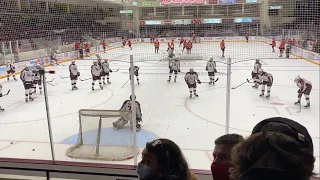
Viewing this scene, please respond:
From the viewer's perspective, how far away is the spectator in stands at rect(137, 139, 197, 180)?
95cm

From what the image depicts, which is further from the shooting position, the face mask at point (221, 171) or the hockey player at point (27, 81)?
the hockey player at point (27, 81)

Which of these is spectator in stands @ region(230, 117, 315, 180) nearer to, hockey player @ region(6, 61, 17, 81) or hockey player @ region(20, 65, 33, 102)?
hockey player @ region(20, 65, 33, 102)

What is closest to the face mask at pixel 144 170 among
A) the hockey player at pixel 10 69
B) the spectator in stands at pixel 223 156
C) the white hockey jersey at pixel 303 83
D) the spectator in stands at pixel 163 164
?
the spectator in stands at pixel 163 164

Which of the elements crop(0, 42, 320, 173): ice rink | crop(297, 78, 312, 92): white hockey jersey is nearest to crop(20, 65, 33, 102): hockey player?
crop(0, 42, 320, 173): ice rink

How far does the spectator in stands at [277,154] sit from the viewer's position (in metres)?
0.55

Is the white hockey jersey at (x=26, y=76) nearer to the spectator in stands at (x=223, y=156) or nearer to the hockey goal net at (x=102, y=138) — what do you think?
the hockey goal net at (x=102, y=138)

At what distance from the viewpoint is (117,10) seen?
5.89m

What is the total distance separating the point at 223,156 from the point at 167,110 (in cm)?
500

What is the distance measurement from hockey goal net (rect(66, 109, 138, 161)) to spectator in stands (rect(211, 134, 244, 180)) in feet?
7.39

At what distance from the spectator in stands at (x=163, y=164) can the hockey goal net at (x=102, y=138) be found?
2.35m

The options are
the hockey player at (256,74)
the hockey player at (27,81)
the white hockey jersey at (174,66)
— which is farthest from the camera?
the white hockey jersey at (174,66)

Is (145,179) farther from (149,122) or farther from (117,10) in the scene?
(117,10)

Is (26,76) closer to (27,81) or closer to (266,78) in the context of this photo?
(27,81)

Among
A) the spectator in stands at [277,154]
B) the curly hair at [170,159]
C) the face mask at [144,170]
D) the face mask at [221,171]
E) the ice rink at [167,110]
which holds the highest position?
the spectator in stands at [277,154]
